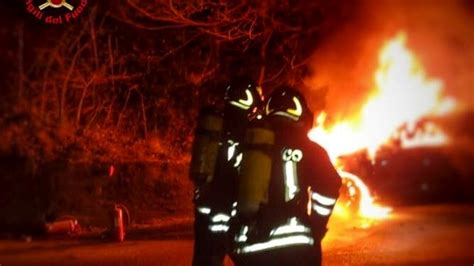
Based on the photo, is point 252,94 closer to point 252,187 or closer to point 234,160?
point 234,160

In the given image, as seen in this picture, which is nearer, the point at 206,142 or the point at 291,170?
the point at 291,170

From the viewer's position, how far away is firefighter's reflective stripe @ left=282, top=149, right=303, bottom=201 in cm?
445

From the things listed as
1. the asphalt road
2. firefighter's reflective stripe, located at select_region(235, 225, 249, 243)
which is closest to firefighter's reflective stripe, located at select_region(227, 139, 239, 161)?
firefighter's reflective stripe, located at select_region(235, 225, 249, 243)

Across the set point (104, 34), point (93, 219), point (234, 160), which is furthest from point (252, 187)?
point (104, 34)

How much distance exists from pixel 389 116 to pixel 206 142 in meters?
12.0

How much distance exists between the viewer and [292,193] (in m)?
4.46

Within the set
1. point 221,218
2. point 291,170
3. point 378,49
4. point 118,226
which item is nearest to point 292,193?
point 291,170

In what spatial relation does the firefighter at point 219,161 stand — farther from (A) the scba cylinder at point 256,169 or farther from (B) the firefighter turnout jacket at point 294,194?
(A) the scba cylinder at point 256,169

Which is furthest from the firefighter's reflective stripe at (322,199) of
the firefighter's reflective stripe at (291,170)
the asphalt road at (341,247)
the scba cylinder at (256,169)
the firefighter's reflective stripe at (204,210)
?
the asphalt road at (341,247)

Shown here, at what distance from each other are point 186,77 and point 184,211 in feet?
10.2

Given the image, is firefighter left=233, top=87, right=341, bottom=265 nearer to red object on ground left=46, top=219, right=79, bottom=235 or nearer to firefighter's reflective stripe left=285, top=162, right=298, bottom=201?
firefighter's reflective stripe left=285, top=162, right=298, bottom=201

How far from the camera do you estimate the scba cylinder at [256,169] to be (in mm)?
4262

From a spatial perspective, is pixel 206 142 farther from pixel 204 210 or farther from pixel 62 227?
pixel 62 227

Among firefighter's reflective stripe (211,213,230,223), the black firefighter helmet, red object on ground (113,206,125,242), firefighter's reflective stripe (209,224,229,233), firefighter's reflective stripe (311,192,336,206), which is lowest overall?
red object on ground (113,206,125,242)
